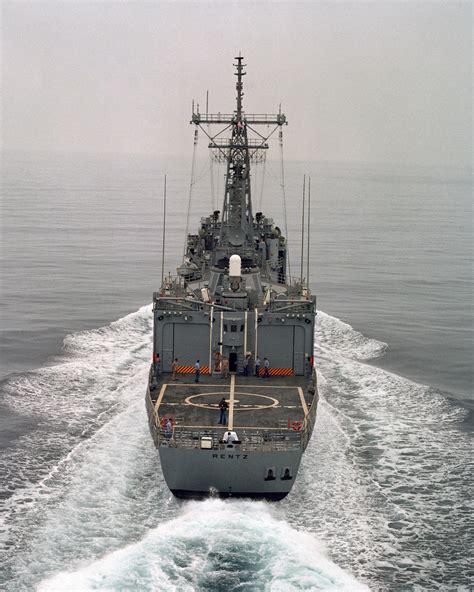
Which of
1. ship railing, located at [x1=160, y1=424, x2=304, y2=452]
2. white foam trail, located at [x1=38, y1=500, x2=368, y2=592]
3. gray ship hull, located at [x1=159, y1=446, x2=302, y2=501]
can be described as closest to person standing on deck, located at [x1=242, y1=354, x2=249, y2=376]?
ship railing, located at [x1=160, y1=424, x2=304, y2=452]

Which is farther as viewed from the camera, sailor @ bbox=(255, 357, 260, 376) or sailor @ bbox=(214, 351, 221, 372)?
sailor @ bbox=(214, 351, 221, 372)

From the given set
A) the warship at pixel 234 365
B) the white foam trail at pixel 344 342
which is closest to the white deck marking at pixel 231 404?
the warship at pixel 234 365

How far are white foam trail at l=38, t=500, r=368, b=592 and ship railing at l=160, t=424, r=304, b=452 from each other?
1926 mm

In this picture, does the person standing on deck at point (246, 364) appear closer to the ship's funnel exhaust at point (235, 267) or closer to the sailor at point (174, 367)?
the sailor at point (174, 367)

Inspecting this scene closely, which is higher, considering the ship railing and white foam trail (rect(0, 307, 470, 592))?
the ship railing

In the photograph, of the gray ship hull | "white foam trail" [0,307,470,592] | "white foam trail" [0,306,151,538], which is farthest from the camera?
"white foam trail" [0,306,151,538]

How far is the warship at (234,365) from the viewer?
23906 millimetres

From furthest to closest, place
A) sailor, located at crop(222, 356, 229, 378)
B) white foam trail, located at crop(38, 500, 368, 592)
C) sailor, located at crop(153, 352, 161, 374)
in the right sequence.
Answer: sailor, located at crop(153, 352, 161, 374) → sailor, located at crop(222, 356, 229, 378) → white foam trail, located at crop(38, 500, 368, 592)

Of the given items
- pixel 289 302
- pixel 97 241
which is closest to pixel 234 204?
pixel 289 302

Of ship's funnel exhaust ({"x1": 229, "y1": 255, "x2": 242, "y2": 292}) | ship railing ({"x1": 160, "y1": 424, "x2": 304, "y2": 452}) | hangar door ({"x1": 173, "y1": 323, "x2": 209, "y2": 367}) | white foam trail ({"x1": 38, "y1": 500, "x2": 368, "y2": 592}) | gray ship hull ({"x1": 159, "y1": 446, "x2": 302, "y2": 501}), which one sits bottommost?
white foam trail ({"x1": 38, "y1": 500, "x2": 368, "y2": 592})

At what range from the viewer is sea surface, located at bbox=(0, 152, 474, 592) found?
20.9m

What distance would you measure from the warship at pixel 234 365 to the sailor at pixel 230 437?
0.04 meters

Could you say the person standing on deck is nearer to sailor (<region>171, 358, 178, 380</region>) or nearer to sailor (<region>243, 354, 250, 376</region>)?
sailor (<region>243, 354, 250, 376</region>)

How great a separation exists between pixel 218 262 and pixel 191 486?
14.6 m
